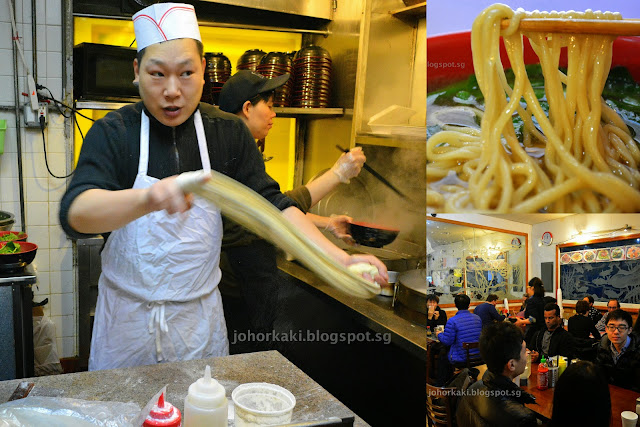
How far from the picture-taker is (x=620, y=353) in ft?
7.29

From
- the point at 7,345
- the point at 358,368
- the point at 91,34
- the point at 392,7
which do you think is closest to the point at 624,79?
the point at 392,7

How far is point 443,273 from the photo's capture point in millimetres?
2176

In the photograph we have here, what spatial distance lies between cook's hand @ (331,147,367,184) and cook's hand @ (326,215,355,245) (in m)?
0.14

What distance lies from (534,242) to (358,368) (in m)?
0.82

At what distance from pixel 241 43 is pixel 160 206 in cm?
84

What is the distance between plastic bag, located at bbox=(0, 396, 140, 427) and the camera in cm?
120

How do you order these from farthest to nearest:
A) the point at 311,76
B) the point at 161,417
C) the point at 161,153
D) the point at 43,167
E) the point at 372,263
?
the point at 43,167 → the point at 311,76 → the point at 372,263 → the point at 161,153 → the point at 161,417

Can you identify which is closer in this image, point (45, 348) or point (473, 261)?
point (473, 261)

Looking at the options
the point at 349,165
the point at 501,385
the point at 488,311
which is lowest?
the point at 501,385

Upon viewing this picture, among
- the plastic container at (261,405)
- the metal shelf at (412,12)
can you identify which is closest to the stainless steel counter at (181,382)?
the plastic container at (261,405)

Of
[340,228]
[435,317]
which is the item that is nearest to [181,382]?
[340,228]

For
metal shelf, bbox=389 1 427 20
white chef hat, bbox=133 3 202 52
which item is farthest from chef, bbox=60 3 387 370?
metal shelf, bbox=389 1 427 20

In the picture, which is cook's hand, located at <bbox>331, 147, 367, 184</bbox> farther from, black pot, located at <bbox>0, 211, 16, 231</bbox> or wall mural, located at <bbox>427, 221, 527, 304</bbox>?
black pot, located at <bbox>0, 211, 16, 231</bbox>

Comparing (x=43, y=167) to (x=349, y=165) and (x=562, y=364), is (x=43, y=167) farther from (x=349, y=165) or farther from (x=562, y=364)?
(x=562, y=364)
